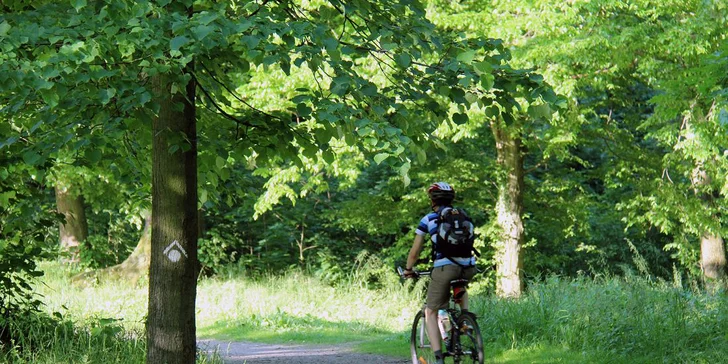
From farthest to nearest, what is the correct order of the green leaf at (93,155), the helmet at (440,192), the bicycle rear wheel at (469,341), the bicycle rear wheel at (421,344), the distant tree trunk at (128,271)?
1. the distant tree trunk at (128,271)
2. the bicycle rear wheel at (421,344)
3. the helmet at (440,192)
4. the bicycle rear wheel at (469,341)
5. the green leaf at (93,155)

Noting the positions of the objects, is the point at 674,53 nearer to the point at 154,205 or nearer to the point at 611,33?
the point at 611,33

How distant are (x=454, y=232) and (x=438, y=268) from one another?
0.42 meters

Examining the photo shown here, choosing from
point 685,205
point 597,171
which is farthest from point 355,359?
point 597,171

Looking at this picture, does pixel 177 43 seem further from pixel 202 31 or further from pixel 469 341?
pixel 469 341

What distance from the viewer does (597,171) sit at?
70.9ft

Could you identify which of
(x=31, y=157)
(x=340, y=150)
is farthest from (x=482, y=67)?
(x=340, y=150)

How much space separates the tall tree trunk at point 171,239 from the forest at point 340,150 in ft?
0.05

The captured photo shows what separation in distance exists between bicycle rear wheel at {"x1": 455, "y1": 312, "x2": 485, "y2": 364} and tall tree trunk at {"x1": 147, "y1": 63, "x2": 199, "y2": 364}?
2.52m

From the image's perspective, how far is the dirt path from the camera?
10367 mm

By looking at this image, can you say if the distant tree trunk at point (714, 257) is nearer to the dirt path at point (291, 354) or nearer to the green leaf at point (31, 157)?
the dirt path at point (291, 354)

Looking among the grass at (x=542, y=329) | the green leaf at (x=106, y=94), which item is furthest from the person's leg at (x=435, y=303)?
the green leaf at (x=106, y=94)

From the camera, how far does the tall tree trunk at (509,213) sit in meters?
19.1

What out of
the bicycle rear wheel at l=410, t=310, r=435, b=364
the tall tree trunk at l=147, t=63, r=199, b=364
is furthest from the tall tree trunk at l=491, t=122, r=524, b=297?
the tall tree trunk at l=147, t=63, r=199, b=364

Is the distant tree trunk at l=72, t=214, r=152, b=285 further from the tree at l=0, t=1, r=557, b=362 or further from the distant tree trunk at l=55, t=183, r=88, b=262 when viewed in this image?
the tree at l=0, t=1, r=557, b=362
